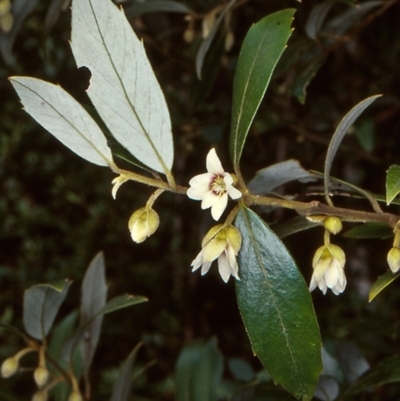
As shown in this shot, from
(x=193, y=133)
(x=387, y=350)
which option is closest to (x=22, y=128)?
(x=193, y=133)

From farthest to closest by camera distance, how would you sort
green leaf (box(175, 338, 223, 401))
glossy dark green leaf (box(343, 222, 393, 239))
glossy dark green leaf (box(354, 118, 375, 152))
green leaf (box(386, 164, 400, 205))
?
glossy dark green leaf (box(354, 118, 375, 152)) < green leaf (box(175, 338, 223, 401)) < glossy dark green leaf (box(343, 222, 393, 239)) < green leaf (box(386, 164, 400, 205))

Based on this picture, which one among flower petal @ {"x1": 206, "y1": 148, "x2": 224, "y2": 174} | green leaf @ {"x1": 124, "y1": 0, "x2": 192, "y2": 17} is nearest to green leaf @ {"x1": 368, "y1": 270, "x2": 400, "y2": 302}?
flower petal @ {"x1": 206, "y1": 148, "x2": 224, "y2": 174}

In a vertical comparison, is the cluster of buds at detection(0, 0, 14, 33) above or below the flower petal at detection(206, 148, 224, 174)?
above

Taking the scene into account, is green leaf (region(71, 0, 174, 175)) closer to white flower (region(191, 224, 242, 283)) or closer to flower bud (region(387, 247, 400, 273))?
white flower (region(191, 224, 242, 283))

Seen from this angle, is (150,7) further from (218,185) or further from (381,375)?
(381,375)

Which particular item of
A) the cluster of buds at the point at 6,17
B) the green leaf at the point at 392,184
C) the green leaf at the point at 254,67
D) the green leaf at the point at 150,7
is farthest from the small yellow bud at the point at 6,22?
the green leaf at the point at 392,184

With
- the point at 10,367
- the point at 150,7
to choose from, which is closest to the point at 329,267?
the point at 10,367

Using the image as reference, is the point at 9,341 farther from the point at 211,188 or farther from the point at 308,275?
the point at 211,188

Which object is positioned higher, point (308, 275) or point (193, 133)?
point (193, 133)
